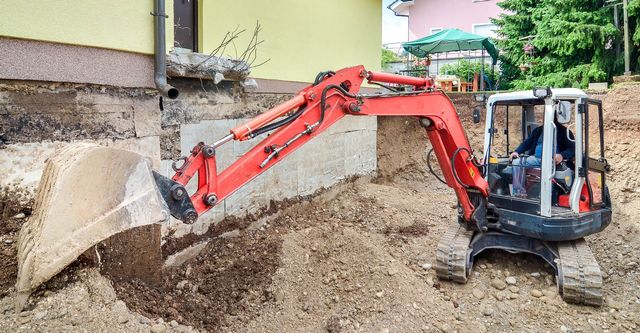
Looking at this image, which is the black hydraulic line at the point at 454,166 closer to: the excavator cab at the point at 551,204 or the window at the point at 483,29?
the excavator cab at the point at 551,204

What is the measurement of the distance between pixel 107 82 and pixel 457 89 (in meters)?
12.3

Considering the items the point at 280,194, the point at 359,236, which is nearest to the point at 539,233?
the point at 359,236

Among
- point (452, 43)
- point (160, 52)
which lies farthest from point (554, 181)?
point (452, 43)

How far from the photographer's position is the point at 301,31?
21.9ft

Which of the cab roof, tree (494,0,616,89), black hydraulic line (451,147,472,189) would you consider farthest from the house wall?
black hydraulic line (451,147,472,189)

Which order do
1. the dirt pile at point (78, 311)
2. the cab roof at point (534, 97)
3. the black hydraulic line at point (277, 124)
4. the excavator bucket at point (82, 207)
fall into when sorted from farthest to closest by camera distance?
1. the cab roof at point (534, 97)
2. the black hydraulic line at point (277, 124)
3. the dirt pile at point (78, 311)
4. the excavator bucket at point (82, 207)

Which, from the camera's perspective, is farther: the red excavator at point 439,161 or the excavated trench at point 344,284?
the excavated trench at point 344,284

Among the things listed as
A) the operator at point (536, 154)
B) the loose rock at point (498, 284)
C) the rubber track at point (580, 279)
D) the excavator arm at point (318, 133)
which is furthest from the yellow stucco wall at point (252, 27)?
the rubber track at point (580, 279)

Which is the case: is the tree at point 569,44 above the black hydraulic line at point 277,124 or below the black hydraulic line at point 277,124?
above

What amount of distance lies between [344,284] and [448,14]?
66.4 ft

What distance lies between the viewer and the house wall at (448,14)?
2105 cm

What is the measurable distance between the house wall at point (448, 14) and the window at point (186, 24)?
18386 millimetres

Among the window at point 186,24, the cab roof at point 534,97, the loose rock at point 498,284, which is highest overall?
the window at point 186,24

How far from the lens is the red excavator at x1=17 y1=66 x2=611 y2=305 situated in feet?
8.11
